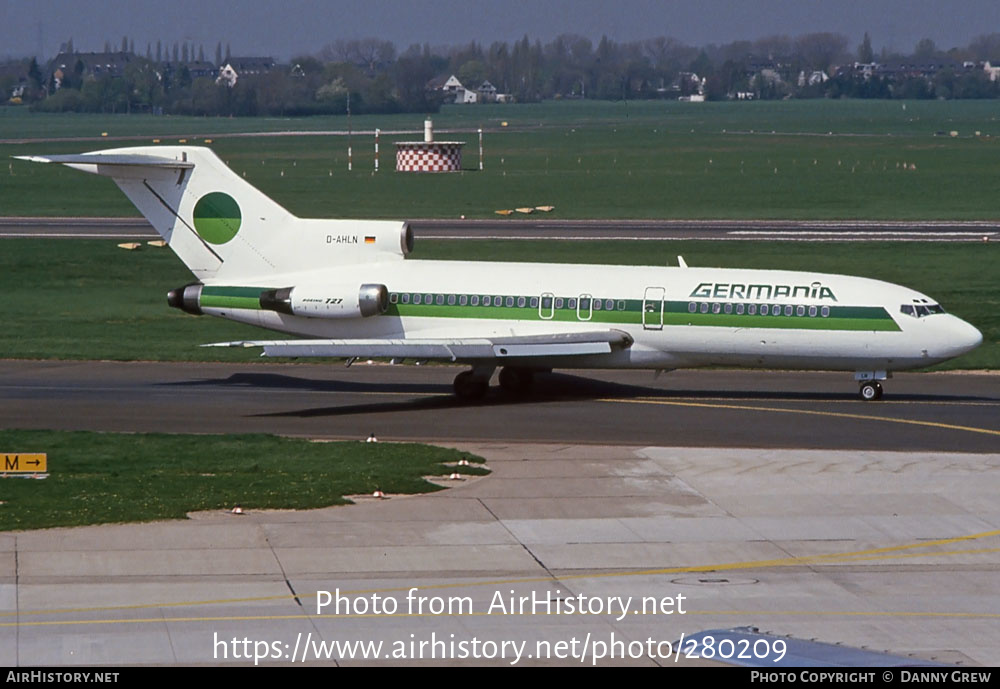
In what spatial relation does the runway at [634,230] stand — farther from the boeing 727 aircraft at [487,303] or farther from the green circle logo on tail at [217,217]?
the boeing 727 aircraft at [487,303]

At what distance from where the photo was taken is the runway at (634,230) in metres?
77.4

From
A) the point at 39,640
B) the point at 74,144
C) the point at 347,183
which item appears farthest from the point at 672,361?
the point at 74,144

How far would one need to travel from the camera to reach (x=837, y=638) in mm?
20625

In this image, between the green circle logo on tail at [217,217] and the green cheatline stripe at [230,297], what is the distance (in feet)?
4.62

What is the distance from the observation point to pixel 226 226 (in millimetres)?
42781

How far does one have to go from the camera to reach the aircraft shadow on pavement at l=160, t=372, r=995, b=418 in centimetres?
4056

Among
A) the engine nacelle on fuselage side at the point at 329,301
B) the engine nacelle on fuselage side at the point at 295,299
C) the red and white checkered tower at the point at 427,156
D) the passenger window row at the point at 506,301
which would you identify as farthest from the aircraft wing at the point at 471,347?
the red and white checkered tower at the point at 427,156

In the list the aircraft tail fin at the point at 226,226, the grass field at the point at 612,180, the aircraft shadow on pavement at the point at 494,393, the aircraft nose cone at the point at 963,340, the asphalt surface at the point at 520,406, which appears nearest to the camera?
the asphalt surface at the point at 520,406

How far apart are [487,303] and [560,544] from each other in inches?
616

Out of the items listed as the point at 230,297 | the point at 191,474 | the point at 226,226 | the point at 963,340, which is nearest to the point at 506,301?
the point at 230,297

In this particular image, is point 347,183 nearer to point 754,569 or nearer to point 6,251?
point 6,251

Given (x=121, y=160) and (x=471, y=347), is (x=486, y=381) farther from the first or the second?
(x=121, y=160)

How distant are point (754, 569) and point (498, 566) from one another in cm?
390
